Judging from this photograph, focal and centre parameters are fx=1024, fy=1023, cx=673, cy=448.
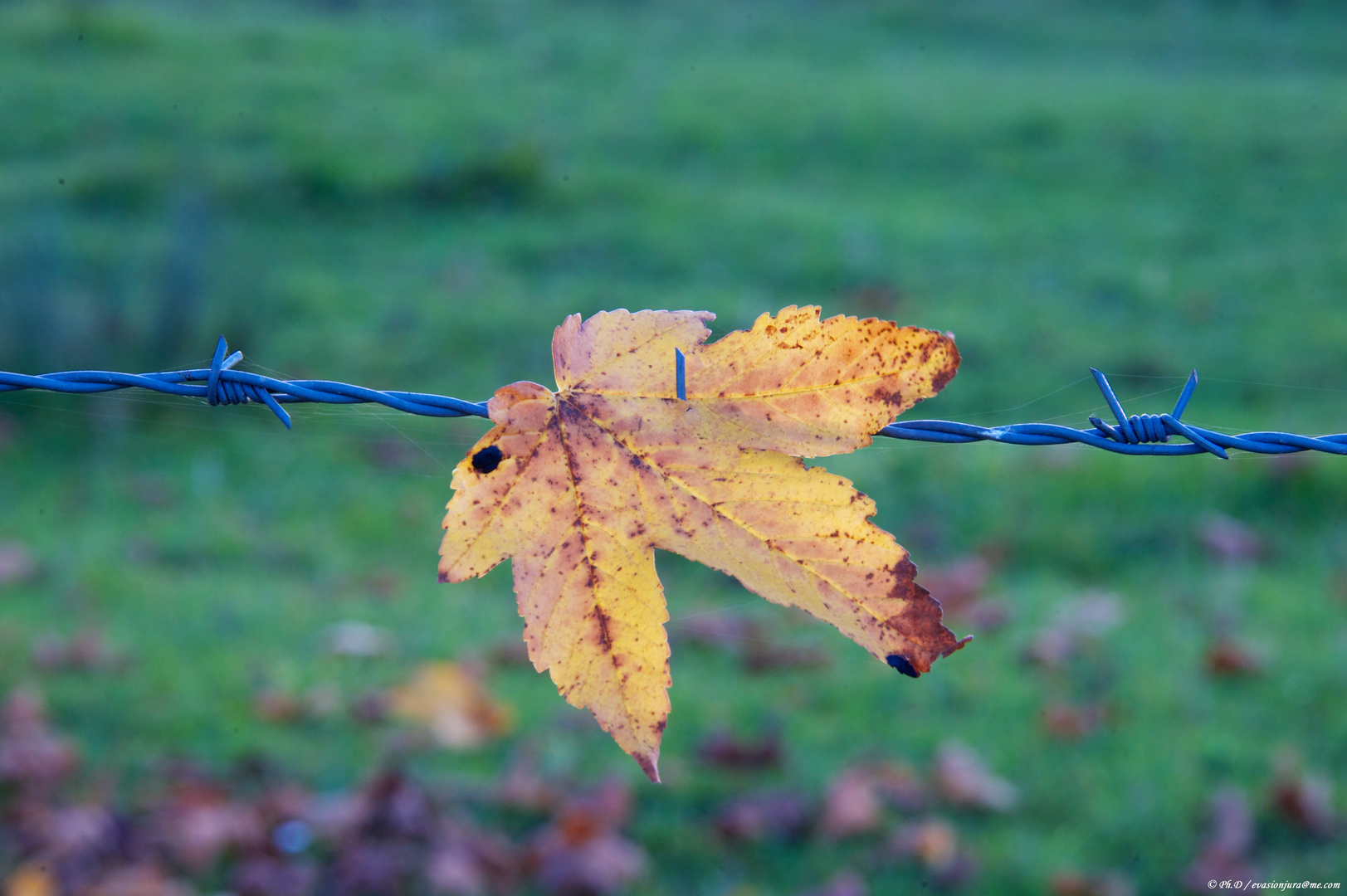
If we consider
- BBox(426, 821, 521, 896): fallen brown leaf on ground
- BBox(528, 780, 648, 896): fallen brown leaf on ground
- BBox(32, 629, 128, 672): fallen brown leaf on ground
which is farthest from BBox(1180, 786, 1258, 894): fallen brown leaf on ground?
BBox(32, 629, 128, 672): fallen brown leaf on ground

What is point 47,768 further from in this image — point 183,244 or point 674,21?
point 674,21

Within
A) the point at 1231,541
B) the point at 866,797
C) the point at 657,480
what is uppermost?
the point at 657,480

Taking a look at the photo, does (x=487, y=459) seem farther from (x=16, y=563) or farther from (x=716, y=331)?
(x=716, y=331)

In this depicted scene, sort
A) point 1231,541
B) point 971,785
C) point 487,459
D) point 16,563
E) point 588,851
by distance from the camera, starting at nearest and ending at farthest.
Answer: point 487,459
point 588,851
point 971,785
point 16,563
point 1231,541

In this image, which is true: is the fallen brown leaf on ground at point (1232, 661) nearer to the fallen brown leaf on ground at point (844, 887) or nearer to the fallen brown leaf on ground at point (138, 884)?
the fallen brown leaf on ground at point (844, 887)

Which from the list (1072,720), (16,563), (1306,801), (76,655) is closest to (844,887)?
(1072,720)

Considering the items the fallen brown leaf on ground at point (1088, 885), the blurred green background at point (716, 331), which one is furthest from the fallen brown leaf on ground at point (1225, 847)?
the fallen brown leaf on ground at point (1088, 885)

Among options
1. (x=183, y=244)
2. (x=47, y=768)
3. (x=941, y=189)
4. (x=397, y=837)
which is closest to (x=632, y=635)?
(x=397, y=837)
